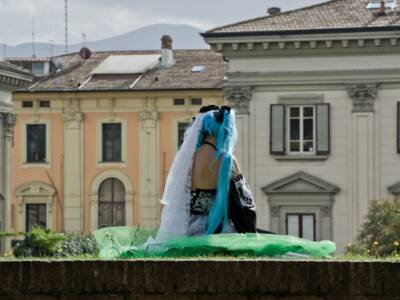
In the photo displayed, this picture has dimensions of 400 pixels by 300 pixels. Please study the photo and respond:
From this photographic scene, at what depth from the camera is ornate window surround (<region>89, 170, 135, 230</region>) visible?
73.7 m

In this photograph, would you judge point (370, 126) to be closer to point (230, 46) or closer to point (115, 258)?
point (230, 46)

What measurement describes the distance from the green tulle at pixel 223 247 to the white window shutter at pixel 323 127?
36930 mm

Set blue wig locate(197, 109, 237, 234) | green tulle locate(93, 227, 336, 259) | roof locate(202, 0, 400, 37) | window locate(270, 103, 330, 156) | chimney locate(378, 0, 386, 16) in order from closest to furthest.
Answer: green tulle locate(93, 227, 336, 259)
blue wig locate(197, 109, 237, 234)
window locate(270, 103, 330, 156)
roof locate(202, 0, 400, 37)
chimney locate(378, 0, 386, 16)

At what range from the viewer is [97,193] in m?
74.2

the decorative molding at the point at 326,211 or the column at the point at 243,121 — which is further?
the column at the point at 243,121

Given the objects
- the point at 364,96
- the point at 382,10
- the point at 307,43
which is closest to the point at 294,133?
the point at 364,96

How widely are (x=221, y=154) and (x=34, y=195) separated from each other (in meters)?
59.9

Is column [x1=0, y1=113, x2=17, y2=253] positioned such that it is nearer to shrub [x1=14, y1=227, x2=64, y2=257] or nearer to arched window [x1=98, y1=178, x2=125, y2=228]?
shrub [x1=14, y1=227, x2=64, y2=257]

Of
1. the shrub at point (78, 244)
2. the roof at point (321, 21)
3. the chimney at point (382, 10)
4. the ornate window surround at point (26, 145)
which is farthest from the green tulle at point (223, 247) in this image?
the ornate window surround at point (26, 145)

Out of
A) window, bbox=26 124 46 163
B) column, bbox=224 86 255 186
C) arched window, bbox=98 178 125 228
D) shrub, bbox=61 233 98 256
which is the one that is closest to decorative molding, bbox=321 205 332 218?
column, bbox=224 86 255 186

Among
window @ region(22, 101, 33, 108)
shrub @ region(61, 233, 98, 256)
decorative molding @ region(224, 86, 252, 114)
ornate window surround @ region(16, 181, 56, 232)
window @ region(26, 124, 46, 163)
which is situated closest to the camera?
shrub @ region(61, 233, 98, 256)

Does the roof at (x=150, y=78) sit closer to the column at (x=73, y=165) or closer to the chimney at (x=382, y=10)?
the column at (x=73, y=165)

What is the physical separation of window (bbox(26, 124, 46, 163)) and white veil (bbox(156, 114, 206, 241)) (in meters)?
59.4

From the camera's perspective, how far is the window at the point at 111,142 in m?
73.8
